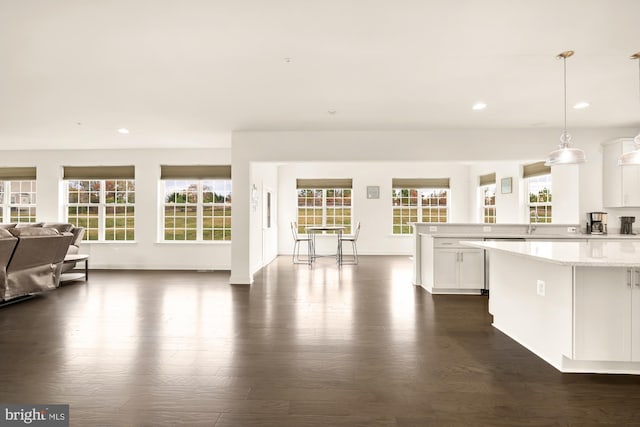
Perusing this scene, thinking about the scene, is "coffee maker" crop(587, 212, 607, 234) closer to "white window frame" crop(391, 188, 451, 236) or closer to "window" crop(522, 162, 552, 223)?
"window" crop(522, 162, 552, 223)

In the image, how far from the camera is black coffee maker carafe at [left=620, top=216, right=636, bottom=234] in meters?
5.11

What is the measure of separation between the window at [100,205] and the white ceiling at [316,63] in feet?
7.20

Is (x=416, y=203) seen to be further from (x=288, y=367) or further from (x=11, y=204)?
(x=11, y=204)

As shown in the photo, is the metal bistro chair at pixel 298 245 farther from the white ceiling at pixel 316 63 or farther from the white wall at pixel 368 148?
the white ceiling at pixel 316 63

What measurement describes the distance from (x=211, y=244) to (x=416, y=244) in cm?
408

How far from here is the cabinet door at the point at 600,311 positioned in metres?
2.39

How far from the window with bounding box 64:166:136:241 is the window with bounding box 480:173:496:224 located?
8.03 m

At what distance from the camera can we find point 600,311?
2.39 metres

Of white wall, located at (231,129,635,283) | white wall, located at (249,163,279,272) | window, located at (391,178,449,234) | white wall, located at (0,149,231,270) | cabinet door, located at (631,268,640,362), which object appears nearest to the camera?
cabinet door, located at (631,268,640,362)

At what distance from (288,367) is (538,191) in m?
6.40

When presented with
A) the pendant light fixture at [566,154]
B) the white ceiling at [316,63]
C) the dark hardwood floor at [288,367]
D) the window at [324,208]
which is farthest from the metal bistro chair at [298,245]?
the pendant light fixture at [566,154]

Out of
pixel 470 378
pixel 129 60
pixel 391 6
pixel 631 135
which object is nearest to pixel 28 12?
pixel 129 60

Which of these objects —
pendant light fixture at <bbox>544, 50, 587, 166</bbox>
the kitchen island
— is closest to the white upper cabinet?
pendant light fixture at <bbox>544, 50, 587, 166</bbox>

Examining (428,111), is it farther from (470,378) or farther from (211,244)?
→ (211,244)
